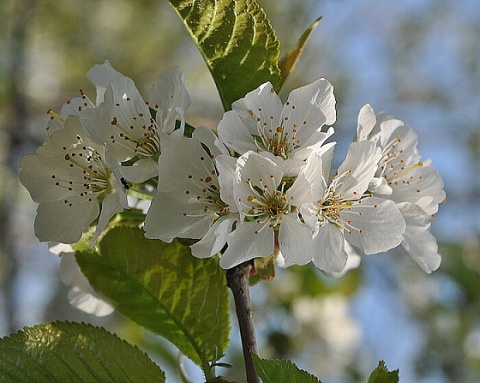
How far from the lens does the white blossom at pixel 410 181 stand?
890 mm

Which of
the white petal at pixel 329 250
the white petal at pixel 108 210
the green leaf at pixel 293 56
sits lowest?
the white petal at pixel 329 250

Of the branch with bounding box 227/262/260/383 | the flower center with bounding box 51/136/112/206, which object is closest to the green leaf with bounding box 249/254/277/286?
the branch with bounding box 227/262/260/383

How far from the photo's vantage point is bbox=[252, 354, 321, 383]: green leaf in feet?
2.22

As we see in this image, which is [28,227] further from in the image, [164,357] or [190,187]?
[190,187]

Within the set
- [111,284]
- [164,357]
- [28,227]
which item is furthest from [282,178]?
[28,227]

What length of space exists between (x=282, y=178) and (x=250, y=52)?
0.59ft

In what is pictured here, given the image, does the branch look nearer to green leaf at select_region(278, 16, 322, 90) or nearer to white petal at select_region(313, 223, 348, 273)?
white petal at select_region(313, 223, 348, 273)

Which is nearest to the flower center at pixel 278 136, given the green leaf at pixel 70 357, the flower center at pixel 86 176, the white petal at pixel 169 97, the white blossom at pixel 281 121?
the white blossom at pixel 281 121

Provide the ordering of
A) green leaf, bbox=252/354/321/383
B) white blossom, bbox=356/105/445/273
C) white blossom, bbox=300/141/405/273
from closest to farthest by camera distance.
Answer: green leaf, bbox=252/354/321/383
white blossom, bbox=300/141/405/273
white blossom, bbox=356/105/445/273

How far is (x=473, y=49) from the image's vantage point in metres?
4.36

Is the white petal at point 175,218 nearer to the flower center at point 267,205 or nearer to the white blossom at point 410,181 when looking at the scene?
the flower center at point 267,205

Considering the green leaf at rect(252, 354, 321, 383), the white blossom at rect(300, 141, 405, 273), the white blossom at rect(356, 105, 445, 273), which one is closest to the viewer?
the green leaf at rect(252, 354, 321, 383)

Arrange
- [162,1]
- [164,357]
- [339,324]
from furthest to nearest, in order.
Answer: [162,1] < [339,324] < [164,357]

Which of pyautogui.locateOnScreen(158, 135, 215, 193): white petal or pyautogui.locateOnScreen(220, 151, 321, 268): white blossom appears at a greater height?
pyautogui.locateOnScreen(158, 135, 215, 193): white petal
